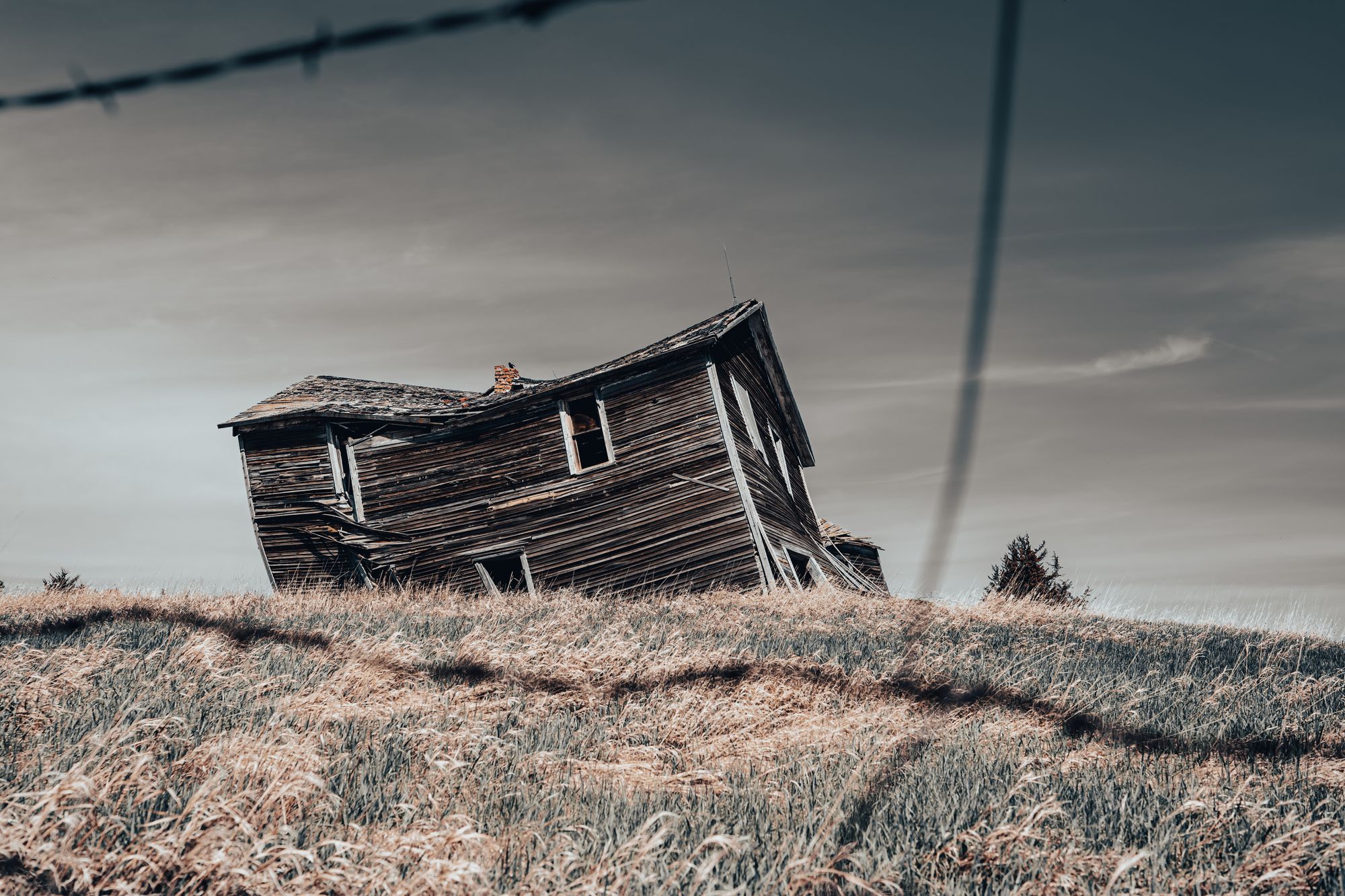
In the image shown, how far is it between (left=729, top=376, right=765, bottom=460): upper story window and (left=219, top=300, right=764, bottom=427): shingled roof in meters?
1.48

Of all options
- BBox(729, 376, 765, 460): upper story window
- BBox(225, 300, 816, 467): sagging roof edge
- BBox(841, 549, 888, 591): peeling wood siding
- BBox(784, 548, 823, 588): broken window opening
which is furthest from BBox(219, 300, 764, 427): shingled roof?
BBox(841, 549, 888, 591): peeling wood siding

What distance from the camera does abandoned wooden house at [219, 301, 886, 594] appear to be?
15531mm

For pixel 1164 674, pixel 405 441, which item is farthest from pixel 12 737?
pixel 405 441

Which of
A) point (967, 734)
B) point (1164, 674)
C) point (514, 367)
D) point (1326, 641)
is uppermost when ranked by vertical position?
point (514, 367)

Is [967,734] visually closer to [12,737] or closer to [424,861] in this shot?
[424,861]

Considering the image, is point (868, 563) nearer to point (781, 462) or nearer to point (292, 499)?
point (781, 462)

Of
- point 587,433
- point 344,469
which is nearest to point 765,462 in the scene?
point 587,433

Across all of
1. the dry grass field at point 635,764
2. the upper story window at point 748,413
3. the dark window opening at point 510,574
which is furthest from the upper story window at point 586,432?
the dry grass field at point 635,764

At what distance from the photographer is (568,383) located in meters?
16.2

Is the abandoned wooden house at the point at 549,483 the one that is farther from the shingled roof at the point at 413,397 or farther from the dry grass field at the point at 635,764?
the dry grass field at the point at 635,764

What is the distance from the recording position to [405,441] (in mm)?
17625

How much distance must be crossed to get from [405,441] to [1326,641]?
1752cm

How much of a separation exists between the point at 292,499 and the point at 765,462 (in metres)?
10.7

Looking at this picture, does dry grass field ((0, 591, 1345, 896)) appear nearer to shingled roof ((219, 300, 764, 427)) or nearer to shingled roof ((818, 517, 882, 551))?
shingled roof ((219, 300, 764, 427))
